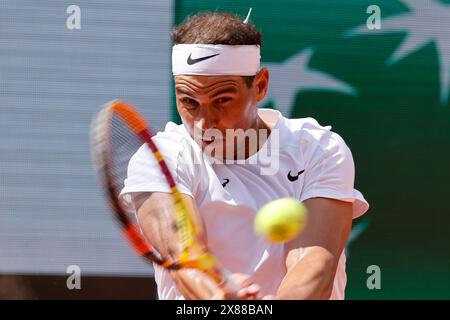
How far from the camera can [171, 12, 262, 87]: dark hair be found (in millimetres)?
3832

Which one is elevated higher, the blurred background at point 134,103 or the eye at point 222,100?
the eye at point 222,100

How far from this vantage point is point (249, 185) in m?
3.80

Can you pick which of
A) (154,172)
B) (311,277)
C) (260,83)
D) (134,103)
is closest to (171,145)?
(154,172)

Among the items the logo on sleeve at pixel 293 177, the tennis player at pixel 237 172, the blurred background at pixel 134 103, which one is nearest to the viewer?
the tennis player at pixel 237 172

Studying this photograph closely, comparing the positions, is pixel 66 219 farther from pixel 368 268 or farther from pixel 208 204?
pixel 208 204

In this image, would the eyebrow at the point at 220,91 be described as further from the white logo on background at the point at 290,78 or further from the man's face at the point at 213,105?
the white logo on background at the point at 290,78

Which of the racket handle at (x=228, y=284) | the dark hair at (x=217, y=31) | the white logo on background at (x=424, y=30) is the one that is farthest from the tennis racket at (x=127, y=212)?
the white logo on background at (x=424, y=30)

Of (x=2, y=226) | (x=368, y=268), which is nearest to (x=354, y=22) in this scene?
(x=368, y=268)

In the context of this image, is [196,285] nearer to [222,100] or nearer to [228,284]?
[228,284]

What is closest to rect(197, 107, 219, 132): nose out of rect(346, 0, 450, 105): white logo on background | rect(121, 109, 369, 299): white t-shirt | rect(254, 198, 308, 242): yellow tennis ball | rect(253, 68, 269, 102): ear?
rect(121, 109, 369, 299): white t-shirt

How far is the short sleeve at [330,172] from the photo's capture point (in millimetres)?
3732

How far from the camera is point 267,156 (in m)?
3.83

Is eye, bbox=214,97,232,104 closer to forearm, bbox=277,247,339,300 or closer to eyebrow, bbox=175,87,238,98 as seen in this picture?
eyebrow, bbox=175,87,238,98

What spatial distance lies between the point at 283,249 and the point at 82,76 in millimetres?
1990
